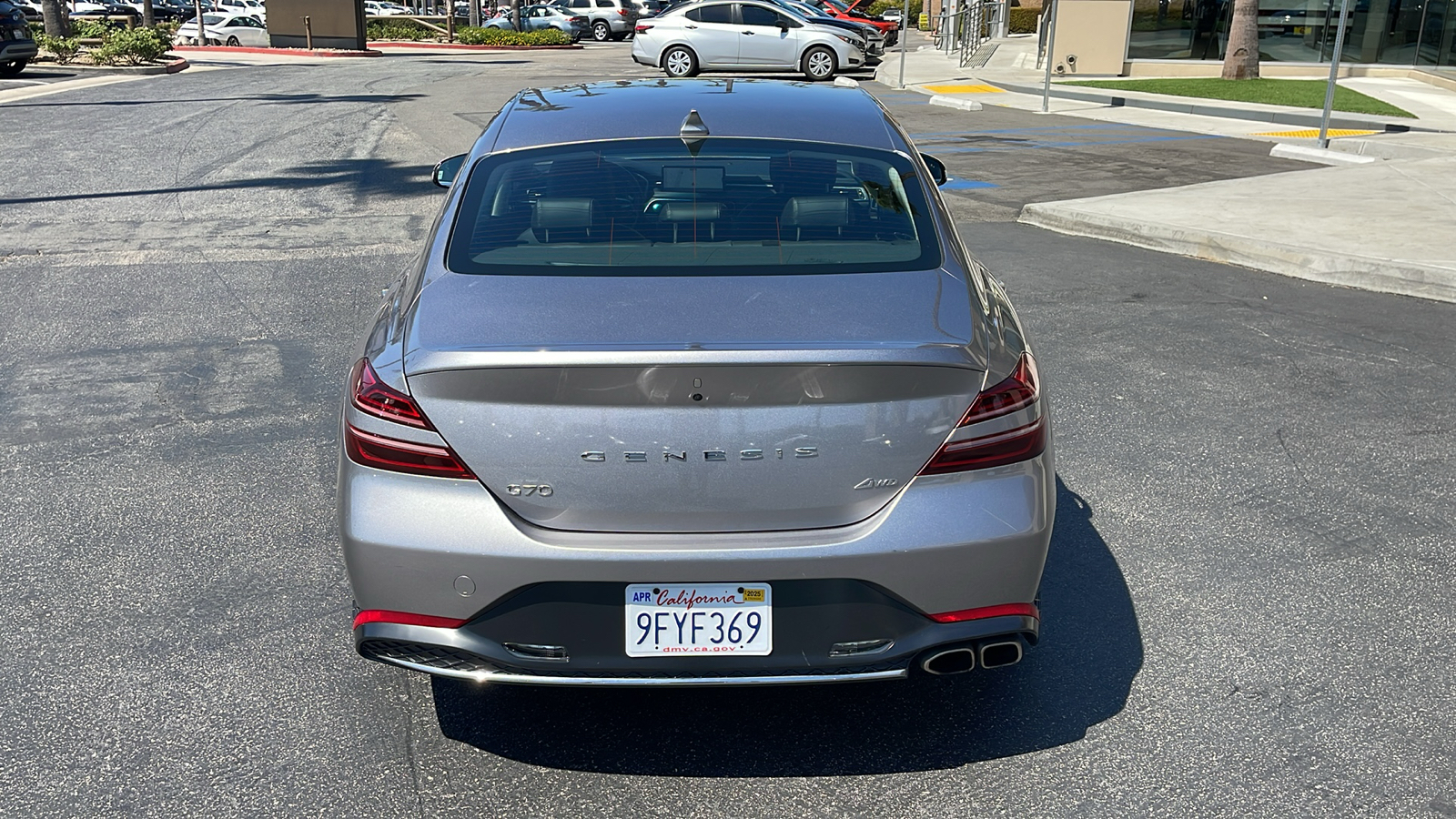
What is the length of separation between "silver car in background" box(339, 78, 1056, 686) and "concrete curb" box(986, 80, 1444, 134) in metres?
17.1

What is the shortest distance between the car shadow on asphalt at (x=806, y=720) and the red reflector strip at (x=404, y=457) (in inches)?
27.6

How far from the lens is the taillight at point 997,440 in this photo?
9.75 feet

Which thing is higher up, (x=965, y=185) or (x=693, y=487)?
(x=693, y=487)

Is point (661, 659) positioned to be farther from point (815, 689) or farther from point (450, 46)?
point (450, 46)

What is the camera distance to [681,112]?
4.25 m

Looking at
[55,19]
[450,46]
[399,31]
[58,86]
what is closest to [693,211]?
[58,86]

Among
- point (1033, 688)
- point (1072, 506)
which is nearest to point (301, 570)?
point (1033, 688)

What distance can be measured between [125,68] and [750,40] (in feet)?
45.2

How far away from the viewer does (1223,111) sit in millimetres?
20078

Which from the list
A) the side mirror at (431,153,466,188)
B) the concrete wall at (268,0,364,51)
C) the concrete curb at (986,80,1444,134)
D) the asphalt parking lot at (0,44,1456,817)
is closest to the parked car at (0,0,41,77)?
the concrete wall at (268,0,364,51)

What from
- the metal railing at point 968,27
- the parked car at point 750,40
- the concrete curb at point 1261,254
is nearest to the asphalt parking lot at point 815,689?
the concrete curb at point 1261,254

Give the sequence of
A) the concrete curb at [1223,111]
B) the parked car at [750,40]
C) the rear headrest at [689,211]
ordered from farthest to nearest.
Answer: the parked car at [750,40]
the concrete curb at [1223,111]
the rear headrest at [689,211]

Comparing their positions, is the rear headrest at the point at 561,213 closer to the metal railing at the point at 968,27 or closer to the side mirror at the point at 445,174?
the side mirror at the point at 445,174

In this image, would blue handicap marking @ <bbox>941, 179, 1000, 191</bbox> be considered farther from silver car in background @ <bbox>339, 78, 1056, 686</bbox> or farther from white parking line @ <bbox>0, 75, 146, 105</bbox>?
white parking line @ <bbox>0, 75, 146, 105</bbox>
